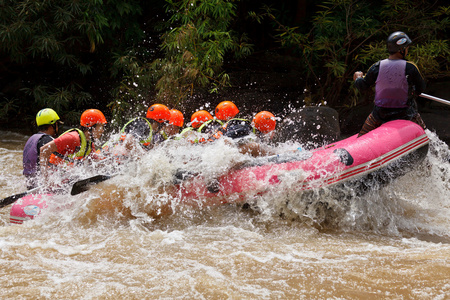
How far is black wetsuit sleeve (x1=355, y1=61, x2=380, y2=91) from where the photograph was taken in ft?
13.5

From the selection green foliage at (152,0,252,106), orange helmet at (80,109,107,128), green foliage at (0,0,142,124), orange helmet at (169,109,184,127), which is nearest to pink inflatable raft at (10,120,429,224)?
orange helmet at (80,109,107,128)

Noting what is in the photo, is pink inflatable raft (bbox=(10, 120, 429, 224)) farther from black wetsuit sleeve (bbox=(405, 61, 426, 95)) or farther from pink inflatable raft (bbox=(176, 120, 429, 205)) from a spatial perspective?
black wetsuit sleeve (bbox=(405, 61, 426, 95))

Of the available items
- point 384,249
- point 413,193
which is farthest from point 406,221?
point 384,249

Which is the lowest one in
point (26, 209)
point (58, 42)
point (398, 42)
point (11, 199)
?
point (26, 209)

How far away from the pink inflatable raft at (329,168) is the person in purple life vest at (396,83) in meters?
0.19

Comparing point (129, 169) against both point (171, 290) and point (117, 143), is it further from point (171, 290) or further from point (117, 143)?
point (171, 290)

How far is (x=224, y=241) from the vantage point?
3338mm

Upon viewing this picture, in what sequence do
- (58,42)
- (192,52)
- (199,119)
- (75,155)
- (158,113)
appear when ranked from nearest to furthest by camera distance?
(75,155) → (158,113) → (199,119) → (192,52) → (58,42)

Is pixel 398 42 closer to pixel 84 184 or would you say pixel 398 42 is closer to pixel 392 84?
pixel 392 84

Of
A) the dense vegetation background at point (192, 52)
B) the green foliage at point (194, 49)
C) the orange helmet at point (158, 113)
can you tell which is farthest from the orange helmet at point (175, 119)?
the dense vegetation background at point (192, 52)

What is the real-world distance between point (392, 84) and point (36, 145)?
3.49 meters

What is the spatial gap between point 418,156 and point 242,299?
2.43m

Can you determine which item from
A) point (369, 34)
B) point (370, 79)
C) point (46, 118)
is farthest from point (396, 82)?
point (369, 34)

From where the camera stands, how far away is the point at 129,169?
4.02 meters
